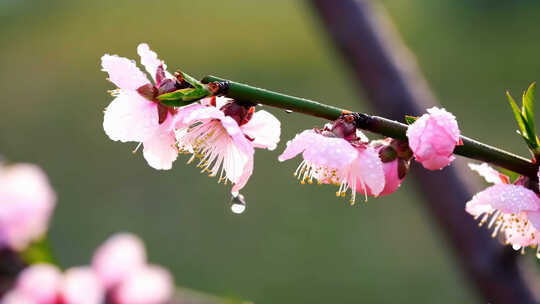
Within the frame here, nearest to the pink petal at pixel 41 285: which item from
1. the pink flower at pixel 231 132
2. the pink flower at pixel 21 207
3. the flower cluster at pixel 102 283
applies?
the flower cluster at pixel 102 283

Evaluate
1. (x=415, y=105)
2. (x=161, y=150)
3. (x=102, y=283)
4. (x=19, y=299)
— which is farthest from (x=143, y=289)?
(x=161, y=150)

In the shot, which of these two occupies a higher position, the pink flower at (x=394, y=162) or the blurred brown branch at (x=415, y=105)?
the blurred brown branch at (x=415, y=105)

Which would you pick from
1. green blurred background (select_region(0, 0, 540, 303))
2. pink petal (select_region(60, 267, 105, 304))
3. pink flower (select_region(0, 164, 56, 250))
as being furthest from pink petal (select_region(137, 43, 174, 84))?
green blurred background (select_region(0, 0, 540, 303))

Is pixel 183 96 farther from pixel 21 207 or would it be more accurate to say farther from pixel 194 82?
pixel 21 207

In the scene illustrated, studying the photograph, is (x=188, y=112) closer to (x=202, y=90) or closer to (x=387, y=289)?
(x=202, y=90)

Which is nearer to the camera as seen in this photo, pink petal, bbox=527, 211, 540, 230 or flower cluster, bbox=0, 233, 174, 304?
pink petal, bbox=527, 211, 540, 230

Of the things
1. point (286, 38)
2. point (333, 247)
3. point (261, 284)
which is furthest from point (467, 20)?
point (261, 284)

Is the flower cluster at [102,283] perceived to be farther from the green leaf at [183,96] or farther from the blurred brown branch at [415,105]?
the green leaf at [183,96]

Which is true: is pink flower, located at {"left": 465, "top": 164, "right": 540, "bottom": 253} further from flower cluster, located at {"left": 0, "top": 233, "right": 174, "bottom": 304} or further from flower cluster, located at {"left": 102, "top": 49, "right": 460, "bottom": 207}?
flower cluster, located at {"left": 0, "top": 233, "right": 174, "bottom": 304}
